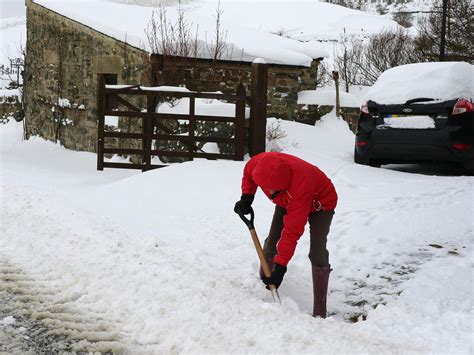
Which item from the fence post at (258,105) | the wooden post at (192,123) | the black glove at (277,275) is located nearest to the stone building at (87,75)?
the wooden post at (192,123)

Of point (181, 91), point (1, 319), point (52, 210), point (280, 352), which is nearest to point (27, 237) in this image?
point (52, 210)

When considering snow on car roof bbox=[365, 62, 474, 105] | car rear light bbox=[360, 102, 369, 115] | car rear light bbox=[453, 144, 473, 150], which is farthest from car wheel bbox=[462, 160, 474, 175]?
car rear light bbox=[360, 102, 369, 115]

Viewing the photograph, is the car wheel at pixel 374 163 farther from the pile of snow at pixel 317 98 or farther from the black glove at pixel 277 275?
the black glove at pixel 277 275

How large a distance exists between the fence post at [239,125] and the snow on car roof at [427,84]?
1.80 metres

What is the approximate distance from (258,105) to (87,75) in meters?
6.65

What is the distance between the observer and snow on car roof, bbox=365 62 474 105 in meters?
8.27

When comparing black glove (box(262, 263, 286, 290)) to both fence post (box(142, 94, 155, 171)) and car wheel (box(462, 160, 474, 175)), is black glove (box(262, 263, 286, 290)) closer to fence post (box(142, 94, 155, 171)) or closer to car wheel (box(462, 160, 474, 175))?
car wheel (box(462, 160, 474, 175))

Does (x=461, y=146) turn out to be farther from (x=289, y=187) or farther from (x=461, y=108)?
(x=289, y=187)

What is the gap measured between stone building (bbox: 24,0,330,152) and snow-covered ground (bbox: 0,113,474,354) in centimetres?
388

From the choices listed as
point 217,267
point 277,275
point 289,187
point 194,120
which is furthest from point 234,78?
point 277,275

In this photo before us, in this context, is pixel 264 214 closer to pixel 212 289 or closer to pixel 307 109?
pixel 212 289

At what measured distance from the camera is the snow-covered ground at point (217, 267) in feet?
11.9

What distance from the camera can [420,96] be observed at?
8.30 m

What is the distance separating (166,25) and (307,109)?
11.8ft
